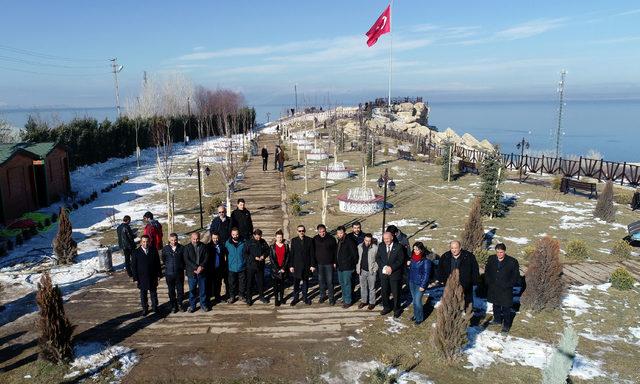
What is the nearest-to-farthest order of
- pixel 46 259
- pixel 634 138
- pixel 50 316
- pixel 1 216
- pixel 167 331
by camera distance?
pixel 50 316 < pixel 167 331 < pixel 46 259 < pixel 1 216 < pixel 634 138

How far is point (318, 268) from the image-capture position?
9.65 meters

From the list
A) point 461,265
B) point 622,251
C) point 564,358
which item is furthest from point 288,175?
point 564,358

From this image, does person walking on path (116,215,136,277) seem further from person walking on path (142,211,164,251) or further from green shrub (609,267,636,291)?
green shrub (609,267,636,291)

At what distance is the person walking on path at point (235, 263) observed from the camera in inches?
368

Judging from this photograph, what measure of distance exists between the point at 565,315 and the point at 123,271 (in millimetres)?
10637

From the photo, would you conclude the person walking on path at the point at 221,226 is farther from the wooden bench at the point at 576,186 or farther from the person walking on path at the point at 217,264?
the wooden bench at the point at 576,186

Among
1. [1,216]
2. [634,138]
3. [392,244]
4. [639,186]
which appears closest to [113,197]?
[1,216]

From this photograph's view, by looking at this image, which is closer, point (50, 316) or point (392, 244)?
point (50, 316)

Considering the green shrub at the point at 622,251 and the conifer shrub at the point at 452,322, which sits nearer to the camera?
the conifer shrub at the point at 452,322

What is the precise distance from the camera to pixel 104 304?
32.1 ft

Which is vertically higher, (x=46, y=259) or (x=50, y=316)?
(x=50, y=316)

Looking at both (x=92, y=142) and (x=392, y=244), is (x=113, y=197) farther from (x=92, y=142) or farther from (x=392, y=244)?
(x=392, y=244)

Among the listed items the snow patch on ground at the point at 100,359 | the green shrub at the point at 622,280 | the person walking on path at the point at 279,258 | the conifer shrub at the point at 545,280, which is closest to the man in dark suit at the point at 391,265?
the person walking on path at the point at 279,258

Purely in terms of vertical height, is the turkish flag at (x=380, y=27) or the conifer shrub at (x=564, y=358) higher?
the turkish flag at (x=380, y=27)
